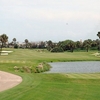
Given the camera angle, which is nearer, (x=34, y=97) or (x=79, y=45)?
(x=34, y=97)

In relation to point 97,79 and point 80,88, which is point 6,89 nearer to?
point 80,88

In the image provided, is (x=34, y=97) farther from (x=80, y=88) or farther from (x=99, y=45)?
(x=99, y=45)

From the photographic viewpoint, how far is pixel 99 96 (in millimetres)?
17656

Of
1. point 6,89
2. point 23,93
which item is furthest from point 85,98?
point 6,89

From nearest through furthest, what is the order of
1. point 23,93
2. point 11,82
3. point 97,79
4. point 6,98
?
point 6,98
point 23,93
point 11,82
point 97,79

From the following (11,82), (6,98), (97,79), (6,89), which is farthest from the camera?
(97,79)

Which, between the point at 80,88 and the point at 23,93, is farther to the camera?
the point at 80,88

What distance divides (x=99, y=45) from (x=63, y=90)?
146098mm

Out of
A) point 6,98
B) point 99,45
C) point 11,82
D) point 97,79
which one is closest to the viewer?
point 6,98

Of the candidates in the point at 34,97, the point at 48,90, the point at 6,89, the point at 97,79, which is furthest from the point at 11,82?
the point at 97,79

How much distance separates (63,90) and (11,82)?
616 centimetres

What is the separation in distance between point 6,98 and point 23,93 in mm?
1809

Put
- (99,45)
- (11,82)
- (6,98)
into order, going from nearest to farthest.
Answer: (6,98) → (11,82) → (99,45)

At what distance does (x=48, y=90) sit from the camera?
19594mm
